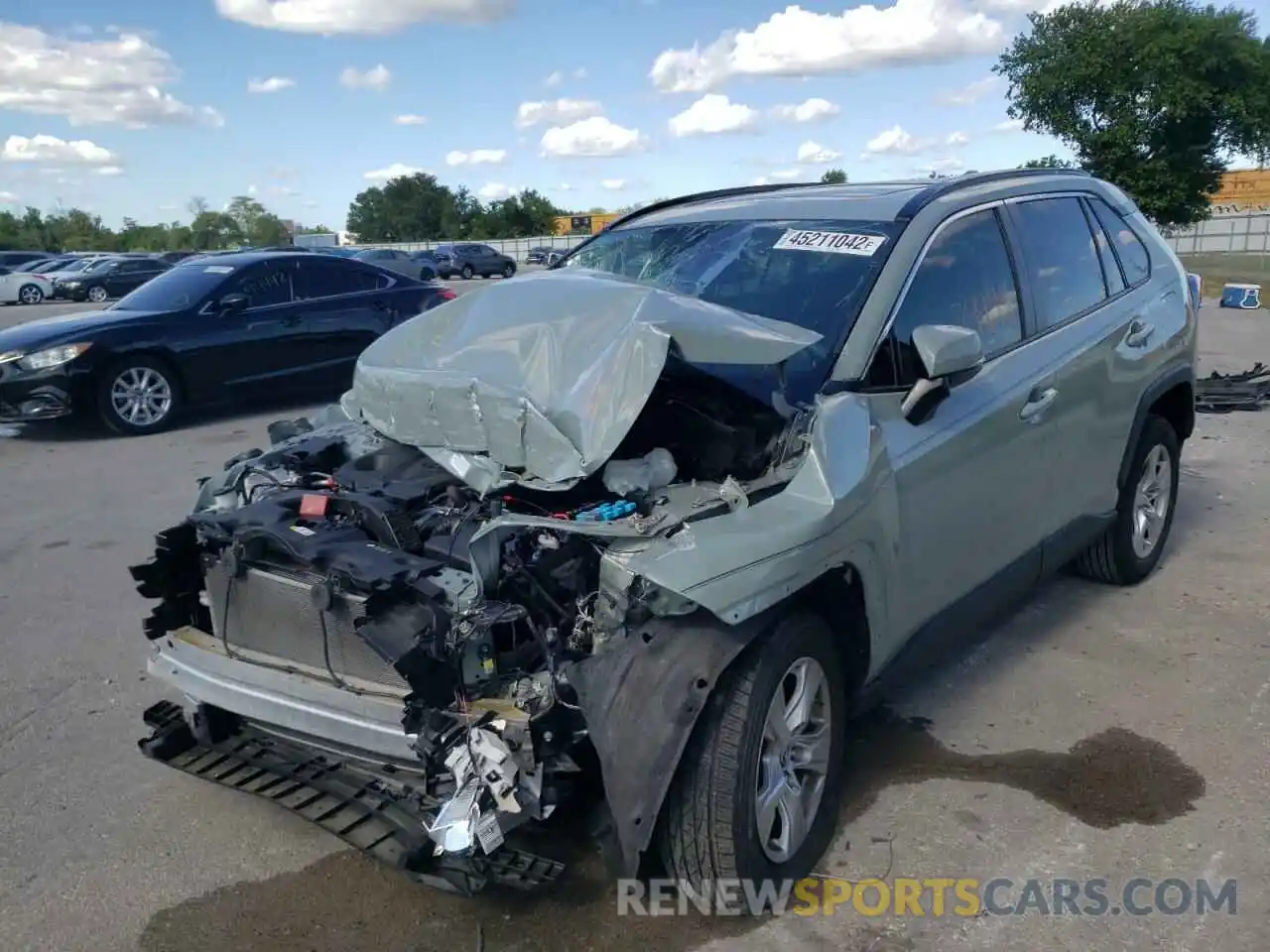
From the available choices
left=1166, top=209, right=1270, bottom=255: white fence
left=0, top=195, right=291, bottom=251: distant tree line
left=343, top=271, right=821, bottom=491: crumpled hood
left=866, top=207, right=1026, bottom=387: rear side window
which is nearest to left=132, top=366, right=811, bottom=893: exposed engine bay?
left=343, top=271, right=821, bottom=491: crumpled hood

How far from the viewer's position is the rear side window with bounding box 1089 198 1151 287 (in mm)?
5129

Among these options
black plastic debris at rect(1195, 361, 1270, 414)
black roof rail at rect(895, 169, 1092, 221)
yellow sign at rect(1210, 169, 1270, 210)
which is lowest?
black plastic debris at rect(1195, 361, 1270, 414)

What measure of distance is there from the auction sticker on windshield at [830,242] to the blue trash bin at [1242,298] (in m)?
19.6

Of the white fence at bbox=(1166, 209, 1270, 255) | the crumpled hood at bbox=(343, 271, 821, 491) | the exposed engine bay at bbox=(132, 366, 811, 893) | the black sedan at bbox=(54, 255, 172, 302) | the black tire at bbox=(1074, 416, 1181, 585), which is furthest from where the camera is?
the white fence at bbox=(1166, 209, 1270, 255)

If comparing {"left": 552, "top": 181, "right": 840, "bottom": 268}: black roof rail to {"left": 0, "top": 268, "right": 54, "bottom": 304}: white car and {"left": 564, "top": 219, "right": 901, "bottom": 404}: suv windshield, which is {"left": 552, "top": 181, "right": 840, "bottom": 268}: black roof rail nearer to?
{"left": 564, "top": 219, "right": 901, "bottom": 404}: suv windshield

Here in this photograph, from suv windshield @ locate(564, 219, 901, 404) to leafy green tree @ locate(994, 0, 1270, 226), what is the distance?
28.1 m

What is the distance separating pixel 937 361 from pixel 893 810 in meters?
1.43

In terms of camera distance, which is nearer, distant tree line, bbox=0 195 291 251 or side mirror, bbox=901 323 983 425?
side mirror, bbox=901 323 983 425

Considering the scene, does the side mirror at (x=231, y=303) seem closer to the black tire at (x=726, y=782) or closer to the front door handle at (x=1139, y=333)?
the front door handle at (x=1139, y=333)

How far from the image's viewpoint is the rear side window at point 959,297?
11.8 feet

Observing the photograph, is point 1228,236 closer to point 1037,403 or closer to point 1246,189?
point 1246,189

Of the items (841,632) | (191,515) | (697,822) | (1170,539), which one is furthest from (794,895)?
(1170,539)

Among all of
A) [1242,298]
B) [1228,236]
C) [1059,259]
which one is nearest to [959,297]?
[1059,259]

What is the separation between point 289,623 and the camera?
3197 mm
